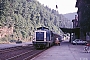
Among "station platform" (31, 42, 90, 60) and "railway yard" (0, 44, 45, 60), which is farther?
"railway yard" (0, 44, 45, 60)

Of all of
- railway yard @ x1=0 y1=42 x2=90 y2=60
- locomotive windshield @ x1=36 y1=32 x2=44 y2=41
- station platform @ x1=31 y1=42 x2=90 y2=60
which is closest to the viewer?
station platform @ x1=31 y1=42 x2=90 y2=60

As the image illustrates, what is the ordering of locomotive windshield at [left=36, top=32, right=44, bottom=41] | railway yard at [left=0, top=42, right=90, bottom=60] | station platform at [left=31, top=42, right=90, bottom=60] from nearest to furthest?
station platform at [left=31, top=42, right=90, bottom=60], railway yard at [left=0, top=42, right=90, bottom=60], locomotive windshield at [left=36, top=32, right=44, bottom=41]

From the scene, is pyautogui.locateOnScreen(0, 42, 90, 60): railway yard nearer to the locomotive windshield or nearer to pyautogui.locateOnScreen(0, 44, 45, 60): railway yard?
pyautogui.locateOnScreen(0, 44, 45, 60): railway yard

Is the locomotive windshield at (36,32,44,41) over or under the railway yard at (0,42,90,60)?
over

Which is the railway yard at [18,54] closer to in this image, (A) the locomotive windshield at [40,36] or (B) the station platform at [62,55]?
(B) the station platform at [62,55]

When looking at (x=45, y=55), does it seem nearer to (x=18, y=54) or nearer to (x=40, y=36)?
(x=18, y=54)

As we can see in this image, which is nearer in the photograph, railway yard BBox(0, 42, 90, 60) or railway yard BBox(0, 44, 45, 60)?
railway yard BBox(0, 42, 90, 60)

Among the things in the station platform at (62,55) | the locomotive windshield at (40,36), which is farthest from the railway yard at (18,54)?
the locomotive windshield at (40,36)

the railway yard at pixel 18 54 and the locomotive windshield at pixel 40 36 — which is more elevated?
the locomotive windshield at pixel 40 36

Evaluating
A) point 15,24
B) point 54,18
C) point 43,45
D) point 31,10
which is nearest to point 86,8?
point 43,45

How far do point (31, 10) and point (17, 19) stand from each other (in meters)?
34.0

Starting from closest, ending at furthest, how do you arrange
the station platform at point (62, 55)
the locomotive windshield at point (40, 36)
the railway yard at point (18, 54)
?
the station platform at point (62, 55), the railway yard at point (18, 54), the locomotive windshield at point (40, 36)

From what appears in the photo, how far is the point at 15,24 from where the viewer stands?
104 m

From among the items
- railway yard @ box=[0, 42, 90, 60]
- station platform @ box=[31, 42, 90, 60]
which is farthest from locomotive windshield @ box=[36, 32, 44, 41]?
station platform @ box=[31, 42, 90, 60]
